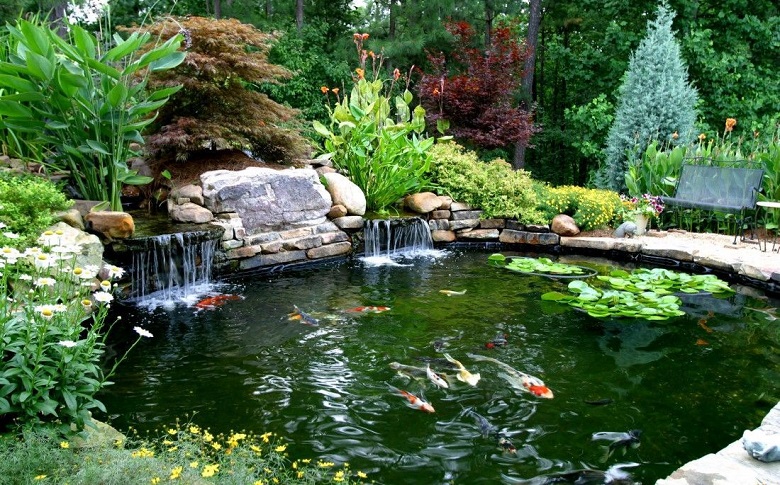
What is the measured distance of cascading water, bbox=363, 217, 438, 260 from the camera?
743 centimetres

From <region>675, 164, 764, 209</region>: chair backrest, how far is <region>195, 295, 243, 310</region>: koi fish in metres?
5.95

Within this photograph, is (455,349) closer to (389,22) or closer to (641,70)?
(641,70)

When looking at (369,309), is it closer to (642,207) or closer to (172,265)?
(172,265)

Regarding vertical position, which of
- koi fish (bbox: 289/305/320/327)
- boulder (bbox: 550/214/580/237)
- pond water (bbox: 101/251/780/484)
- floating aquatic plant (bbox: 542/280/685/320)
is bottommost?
pond water (bbox: 101/251/780/484)

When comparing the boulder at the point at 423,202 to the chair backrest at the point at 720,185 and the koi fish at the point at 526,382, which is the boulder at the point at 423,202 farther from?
the koi fish at the point at 526,382

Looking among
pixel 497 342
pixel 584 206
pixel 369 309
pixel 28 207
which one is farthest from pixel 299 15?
pixel 497 342

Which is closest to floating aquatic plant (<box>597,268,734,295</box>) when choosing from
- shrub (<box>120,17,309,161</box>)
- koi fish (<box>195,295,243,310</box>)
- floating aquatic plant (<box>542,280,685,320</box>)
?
floating aquatic plant (<box>542,280,685,320</box>)

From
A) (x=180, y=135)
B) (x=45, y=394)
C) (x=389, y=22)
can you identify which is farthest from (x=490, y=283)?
(x=389, y=22)

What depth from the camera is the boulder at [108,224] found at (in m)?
A: 5.11

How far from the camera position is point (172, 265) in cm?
554

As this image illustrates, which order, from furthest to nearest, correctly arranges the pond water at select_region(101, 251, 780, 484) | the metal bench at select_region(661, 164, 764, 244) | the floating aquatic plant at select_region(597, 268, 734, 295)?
the metal bench at select_region(661, 164, 764, 244) → the floating aquatic plant at select_region(597, 268, 734, 295) → the pond water at select_region(101, 251, 780, 484)

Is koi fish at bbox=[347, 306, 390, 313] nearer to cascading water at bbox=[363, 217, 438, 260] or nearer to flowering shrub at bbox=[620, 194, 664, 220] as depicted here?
cascading water at bbox=[363, 217, 438, 260]

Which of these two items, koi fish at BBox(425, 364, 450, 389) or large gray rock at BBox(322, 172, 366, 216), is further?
large gray rock at BBox(322, 172, 366, 216)

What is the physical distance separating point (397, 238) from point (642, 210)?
3262mm
